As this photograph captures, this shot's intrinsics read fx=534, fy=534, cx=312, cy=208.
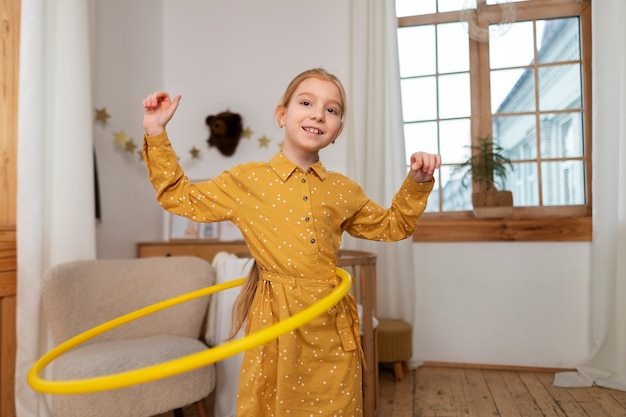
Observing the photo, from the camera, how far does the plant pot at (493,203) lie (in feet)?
11.1

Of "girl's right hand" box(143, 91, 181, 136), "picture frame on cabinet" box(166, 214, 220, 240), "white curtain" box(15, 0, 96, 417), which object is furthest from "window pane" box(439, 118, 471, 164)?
"girl's right hand" box(143, 91, 181, 136)

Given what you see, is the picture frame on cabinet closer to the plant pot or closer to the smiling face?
the plant pot

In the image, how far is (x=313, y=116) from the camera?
1.36 metres

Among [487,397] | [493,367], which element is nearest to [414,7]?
[493,367]

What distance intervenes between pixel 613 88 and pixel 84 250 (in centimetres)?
301

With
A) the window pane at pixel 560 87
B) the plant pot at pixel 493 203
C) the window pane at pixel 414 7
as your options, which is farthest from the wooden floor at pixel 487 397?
the window pane at pixel 414 7

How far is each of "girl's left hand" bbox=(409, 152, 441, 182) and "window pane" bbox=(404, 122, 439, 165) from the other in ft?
7.76

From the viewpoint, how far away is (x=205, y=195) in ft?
4.50

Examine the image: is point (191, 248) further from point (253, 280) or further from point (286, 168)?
point (286, 168)

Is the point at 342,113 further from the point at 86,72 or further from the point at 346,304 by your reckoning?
the point at 86,72

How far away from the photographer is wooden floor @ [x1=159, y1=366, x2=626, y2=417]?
8.54 feet

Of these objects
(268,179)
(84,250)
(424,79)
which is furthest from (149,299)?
(424,79)

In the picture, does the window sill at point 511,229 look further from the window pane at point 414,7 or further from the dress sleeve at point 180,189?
the dress sleeve at point 180,189

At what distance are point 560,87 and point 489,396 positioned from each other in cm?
203
